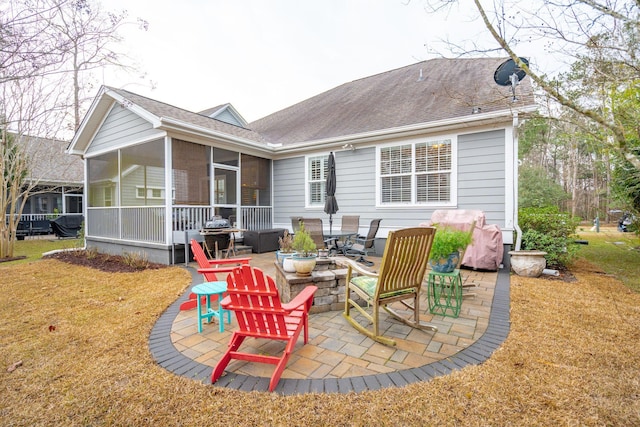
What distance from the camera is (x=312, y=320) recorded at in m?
3.27

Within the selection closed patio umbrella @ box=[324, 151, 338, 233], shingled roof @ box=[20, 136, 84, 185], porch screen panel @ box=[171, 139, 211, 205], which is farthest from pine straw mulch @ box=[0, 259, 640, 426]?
shingled roof @ box=[20, 136, 84, 185]

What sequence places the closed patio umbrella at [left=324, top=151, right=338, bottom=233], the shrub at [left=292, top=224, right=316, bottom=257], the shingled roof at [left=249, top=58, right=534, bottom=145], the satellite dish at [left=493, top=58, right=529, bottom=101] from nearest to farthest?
the shrub at [left=292, top=224, right=316, bottom=257], the satellite dish at [left=493, top=58, right=529, bottom=101], the closed patio umbrella at [left=324, top=151, right=338, bottom=233], the shingled roof at [left=249, top=58, right=534, bottom=145]

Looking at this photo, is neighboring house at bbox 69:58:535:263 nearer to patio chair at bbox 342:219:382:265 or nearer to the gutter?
the gutter

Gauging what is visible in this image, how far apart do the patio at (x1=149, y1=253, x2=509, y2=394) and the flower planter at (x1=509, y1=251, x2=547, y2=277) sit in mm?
2328

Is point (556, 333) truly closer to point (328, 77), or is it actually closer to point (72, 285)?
point (72, 285)

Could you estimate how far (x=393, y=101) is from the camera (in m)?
9.25

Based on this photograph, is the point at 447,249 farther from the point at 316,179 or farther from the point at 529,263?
the point at 316,179

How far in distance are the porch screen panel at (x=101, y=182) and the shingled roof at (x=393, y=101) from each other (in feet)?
17.0

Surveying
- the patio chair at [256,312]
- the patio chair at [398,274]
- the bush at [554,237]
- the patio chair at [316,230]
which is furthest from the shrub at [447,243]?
the bush at [554,237]

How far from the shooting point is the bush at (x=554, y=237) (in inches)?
222

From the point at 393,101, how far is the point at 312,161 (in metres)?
3.26

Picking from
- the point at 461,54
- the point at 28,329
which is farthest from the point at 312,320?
the point at 461,54

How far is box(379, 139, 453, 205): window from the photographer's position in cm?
685

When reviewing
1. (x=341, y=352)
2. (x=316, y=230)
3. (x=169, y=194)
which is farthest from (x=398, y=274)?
(x=169, y=194)
